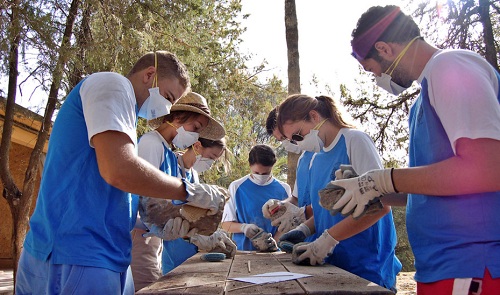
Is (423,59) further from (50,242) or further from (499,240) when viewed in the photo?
(50,242)

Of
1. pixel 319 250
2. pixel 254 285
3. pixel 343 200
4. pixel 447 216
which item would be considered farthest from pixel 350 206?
pixel 319 250

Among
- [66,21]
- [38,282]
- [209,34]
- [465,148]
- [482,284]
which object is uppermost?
[209,34]

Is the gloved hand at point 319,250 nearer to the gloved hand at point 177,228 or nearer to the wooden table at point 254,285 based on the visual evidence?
the wooden table at point 254,285

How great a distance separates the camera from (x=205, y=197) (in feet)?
7.55

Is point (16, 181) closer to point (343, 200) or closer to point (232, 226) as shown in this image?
point (232, 226)

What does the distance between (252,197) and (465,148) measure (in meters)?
3.66

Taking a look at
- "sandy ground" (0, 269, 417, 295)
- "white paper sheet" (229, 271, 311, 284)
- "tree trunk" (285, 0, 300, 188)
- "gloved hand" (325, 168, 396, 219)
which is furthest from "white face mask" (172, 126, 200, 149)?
"sandy ground" (0, 269, 417, 295)

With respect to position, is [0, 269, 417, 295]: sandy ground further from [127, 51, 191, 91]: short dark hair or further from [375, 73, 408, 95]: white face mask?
[127, 51, 191, 91]: short dark hair

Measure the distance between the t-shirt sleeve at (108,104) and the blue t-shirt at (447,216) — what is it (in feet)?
3.69

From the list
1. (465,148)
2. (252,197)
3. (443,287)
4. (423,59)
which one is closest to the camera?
(465,148)

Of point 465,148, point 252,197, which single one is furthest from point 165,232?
point 252,197

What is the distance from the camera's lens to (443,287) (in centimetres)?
176

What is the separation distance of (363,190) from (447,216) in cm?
33

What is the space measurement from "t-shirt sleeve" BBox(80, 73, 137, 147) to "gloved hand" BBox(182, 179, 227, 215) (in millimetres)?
413
